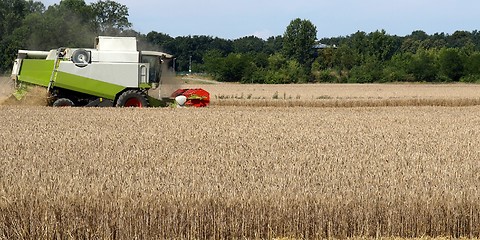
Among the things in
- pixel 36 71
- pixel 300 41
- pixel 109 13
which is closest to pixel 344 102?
pixel 36 71

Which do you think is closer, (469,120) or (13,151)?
(13,151)

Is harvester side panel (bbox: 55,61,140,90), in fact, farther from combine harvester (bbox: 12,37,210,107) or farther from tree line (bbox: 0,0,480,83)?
tree line (bbox: 0,0,480,83)

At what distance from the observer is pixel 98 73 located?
2164 cm

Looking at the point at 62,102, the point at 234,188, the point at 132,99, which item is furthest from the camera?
the point at 132,99

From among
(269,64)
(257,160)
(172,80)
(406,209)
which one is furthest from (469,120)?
(269,64)

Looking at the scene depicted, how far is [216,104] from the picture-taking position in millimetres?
28500

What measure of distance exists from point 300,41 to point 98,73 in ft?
280

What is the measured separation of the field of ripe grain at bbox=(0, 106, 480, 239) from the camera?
737cm

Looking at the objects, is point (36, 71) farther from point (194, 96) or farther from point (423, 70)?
point (423, 70)

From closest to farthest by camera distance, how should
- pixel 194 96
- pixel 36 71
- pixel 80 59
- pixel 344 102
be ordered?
pixel 80 59, pixel 36 71, pixel 194 96, pixel 344 102

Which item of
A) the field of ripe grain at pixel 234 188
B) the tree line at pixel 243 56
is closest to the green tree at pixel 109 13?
the tree line at pixel 243 56

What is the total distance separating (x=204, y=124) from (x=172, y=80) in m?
6.78

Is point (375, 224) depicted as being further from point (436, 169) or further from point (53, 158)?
point (53, 158)

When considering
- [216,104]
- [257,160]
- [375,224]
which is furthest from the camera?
[216,104]
